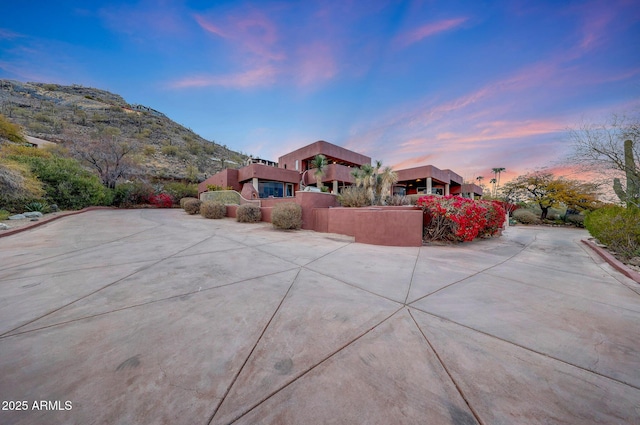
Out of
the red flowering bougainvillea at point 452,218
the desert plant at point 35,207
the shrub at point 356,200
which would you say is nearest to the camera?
the red flowering bougainvillea at point 452,218

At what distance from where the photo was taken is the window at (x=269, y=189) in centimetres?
2014

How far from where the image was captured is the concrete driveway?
1.15 m

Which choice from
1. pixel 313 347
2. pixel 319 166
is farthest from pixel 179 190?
pixel 313 347

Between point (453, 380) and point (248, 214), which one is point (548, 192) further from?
point (453, 380)

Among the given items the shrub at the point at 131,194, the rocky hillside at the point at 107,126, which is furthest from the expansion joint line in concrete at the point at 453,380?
the rocky hillside at the point at 107,126

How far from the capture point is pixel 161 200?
2148 cm

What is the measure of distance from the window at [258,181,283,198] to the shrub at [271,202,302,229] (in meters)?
11.8

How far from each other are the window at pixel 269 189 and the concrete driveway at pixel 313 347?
17.1 m

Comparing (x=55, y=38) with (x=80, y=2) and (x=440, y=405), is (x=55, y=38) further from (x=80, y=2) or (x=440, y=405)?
(x=440, y=405)

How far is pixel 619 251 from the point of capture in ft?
17.2

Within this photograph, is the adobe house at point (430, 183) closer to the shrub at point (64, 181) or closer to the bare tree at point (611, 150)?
the bare tree at point (611, 150)

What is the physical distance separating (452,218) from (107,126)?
5428cm

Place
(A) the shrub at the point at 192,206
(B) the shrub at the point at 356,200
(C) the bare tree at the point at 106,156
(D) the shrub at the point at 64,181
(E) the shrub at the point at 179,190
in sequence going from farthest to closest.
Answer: (E) the shrub at the point at 179,190
(C) the bare tree at the point at 106,156
(A) the shrub at the point at 192,206
(D) the shrub at the point at 64,181
(B) the shrub at the point at 356,200

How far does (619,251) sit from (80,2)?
35.2 m
